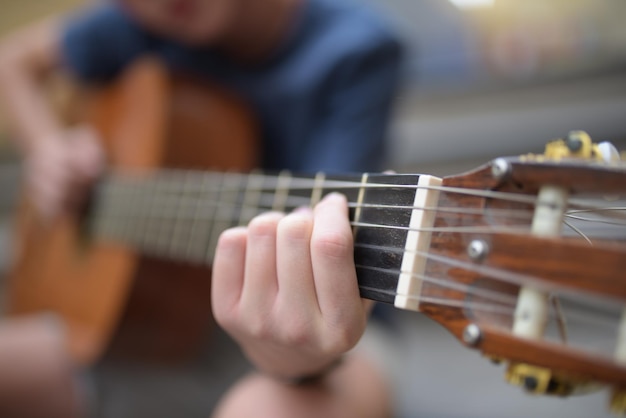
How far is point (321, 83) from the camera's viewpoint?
90cm

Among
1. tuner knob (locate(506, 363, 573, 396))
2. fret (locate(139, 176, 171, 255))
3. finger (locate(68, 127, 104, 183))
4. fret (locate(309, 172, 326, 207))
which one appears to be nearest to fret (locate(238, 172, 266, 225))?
fret (locate(309, 172, 326, 207))

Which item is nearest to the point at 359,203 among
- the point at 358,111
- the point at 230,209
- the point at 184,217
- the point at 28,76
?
the point at 230,209

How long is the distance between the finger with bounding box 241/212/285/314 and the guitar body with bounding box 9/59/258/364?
18.0 inches

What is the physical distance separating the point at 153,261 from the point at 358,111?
0.37 meters

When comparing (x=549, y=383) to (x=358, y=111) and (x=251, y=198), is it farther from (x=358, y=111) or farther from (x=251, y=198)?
(x=358, y=111)

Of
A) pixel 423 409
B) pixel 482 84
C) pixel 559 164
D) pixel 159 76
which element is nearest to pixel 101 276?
pixel 159 76

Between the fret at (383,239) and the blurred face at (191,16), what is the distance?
573 millimetres

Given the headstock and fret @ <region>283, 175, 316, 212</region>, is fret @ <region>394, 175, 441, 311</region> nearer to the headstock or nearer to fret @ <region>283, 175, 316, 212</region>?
the headstock

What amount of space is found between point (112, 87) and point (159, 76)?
23 centimetres

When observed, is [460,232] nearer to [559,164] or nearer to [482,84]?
[559,164]

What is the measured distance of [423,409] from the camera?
1129mm

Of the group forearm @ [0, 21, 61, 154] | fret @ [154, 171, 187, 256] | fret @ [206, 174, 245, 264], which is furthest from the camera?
forearm @ [0, 21, 61, 154]

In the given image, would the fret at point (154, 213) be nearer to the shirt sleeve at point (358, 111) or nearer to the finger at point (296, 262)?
the shirt sleeve at point (358, 111)

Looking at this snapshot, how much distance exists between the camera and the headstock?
0.30 m
